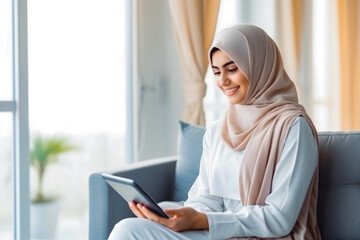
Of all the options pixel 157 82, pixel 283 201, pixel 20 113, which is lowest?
pixel 283 201

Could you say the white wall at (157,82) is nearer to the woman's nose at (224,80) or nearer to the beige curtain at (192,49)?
the beige curtain at (192,49)

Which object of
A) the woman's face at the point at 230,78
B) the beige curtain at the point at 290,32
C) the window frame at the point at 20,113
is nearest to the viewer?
the woman's face at the point at 230,78

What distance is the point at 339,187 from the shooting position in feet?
6.22

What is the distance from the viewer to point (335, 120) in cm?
443

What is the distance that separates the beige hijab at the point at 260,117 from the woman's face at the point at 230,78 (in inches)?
1.0

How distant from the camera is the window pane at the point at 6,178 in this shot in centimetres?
235

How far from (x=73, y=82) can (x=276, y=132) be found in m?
1.46

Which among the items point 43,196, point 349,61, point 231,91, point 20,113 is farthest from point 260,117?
point 349,61

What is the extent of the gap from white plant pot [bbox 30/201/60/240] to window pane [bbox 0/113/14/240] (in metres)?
0.17

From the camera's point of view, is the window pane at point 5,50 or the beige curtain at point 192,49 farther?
the beige curtain at point 192,49

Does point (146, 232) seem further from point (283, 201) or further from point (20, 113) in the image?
point (20, 113)

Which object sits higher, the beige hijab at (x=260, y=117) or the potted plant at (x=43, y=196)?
the beige hijab at (x=260, y=117)

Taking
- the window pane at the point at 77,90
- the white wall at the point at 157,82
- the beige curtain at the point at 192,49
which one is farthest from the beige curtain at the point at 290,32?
the window pane at the point at 77,90

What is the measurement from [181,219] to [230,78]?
557 millimetres
